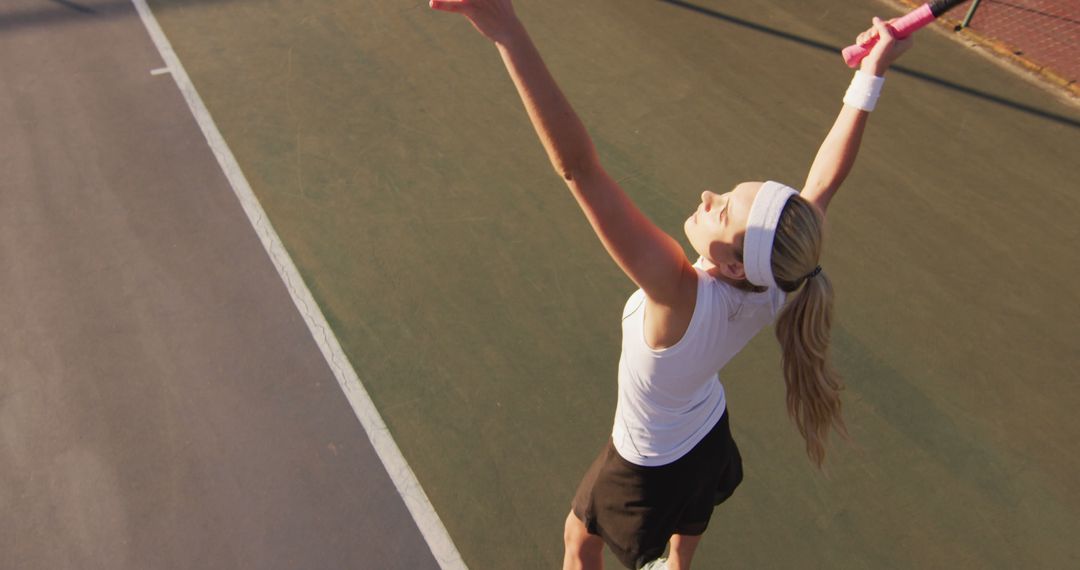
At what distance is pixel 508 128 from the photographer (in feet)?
19.6

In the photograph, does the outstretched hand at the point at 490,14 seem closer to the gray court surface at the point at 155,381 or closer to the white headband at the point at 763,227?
the white headband at the point at 763,227

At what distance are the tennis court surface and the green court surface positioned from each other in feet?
0.06

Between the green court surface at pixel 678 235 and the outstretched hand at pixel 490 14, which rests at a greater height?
the outstretched hand at pixel 490 14

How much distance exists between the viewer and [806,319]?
2.18 meters

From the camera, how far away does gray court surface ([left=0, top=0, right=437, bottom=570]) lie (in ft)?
12.3

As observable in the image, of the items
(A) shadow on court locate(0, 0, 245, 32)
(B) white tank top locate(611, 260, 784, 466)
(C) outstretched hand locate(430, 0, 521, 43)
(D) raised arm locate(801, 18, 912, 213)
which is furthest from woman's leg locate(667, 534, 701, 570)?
(A) shadow on court locate(0, 0, 245, 32)

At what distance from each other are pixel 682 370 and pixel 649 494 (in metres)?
0.61

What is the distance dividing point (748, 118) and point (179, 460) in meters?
4.44

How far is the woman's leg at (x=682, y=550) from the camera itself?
128 inches

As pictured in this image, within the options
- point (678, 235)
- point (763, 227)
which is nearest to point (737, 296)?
point (763, 227)

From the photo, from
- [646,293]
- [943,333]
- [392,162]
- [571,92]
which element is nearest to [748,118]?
[571,92]

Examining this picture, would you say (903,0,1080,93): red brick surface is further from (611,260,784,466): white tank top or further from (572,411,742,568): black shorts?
(611,260,784,466): white tank top

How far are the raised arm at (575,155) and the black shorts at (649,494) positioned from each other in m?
0.84

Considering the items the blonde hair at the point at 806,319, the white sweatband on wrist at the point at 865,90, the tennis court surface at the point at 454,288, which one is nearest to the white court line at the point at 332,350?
the tennis court surface at the point at 454,288
